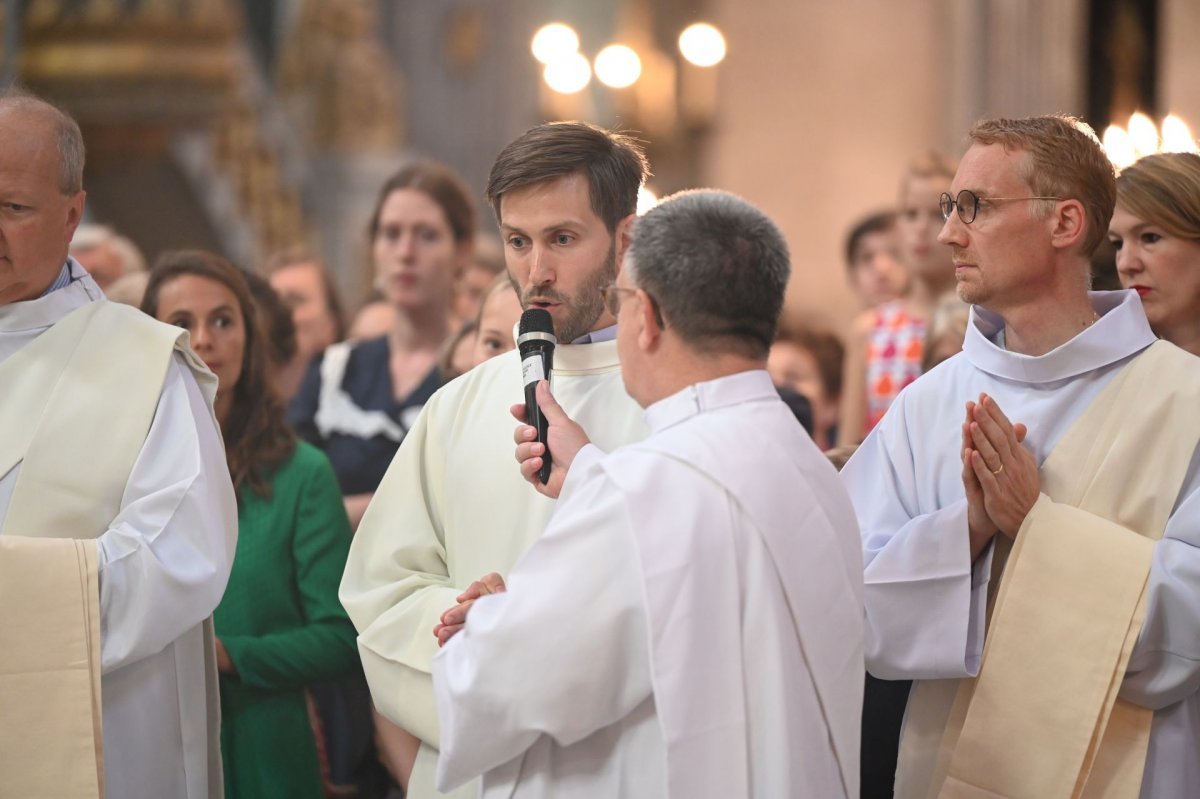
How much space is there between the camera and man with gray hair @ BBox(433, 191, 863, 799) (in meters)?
2.50

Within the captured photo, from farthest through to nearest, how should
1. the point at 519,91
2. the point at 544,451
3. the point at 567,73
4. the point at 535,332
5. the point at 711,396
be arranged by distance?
1. the point at 519,91
2. the point at 567,73
3. the point at 535,332
4. the point at 544,451
5. the point at 711,396

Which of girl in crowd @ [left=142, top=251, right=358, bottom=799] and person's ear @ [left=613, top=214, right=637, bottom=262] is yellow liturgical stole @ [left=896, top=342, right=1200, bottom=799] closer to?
person's ear @ [left=613, top=214, right=637, bottom=262]

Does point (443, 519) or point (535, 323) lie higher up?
point (535, 323)

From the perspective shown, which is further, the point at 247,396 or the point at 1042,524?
the point at 247,396

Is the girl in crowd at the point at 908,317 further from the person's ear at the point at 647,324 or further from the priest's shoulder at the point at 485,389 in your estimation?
the person's ear at the point at 647,324

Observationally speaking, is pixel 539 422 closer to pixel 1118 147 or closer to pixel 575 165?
pixel 575 165

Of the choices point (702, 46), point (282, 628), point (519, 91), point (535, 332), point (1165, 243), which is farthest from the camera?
point (519, 91)

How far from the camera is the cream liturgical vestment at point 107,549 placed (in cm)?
314

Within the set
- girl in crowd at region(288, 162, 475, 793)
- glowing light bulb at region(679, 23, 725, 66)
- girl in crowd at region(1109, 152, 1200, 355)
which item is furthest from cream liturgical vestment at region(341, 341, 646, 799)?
glowing light bulb at region(679, 23, 725, 66)

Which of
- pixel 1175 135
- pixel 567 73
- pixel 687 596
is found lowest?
pixel 687 596

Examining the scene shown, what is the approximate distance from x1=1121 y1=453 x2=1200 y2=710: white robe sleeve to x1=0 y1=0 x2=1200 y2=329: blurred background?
671 cm

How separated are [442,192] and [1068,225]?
8.84ft

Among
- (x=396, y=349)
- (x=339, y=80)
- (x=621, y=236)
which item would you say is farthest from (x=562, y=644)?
(x=339, y=80)

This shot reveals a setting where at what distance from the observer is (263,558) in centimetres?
400
